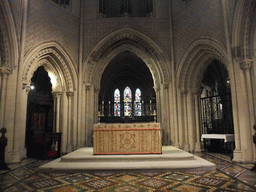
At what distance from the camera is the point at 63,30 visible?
9.45 m

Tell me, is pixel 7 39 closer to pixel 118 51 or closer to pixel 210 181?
pixel 118 51

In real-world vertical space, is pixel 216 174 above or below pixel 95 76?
below

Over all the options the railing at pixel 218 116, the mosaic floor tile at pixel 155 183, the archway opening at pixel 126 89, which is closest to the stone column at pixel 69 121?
the mosaic floor tile at pixel 155 183

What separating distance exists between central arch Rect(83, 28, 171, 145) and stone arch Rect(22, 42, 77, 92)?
0.71m

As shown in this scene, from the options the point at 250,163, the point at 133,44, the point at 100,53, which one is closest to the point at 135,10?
the point at 133,44

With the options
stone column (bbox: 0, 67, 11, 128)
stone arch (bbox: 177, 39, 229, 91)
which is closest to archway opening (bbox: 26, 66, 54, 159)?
stone column (bbox: 0, 67, 11, 128)

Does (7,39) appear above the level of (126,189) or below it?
above

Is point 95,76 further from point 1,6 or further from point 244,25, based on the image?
point 244,25

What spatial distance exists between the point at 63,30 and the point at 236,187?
8741 mm

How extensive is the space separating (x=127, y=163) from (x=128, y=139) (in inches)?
40.9

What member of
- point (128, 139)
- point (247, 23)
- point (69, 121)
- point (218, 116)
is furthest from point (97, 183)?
point (218, 116)

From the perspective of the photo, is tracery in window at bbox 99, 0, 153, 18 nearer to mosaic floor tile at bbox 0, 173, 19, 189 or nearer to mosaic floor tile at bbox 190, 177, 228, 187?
mosaic floor tile at bbox 0, 173, 19, 189

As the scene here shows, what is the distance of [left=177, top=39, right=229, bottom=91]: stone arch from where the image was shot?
821 centimetres

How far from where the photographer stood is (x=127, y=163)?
18.9 feet
